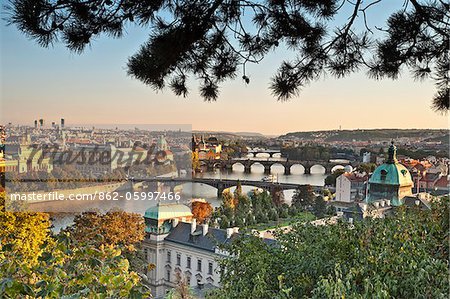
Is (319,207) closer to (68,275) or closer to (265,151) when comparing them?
(265,151)

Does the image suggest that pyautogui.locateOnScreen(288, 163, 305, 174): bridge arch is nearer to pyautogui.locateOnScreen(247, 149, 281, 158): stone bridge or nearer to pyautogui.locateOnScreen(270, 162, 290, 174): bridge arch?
pyautogui.locateOnScreen(270, 162, 290, 174): bridge arch

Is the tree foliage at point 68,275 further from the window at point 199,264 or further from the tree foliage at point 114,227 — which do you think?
the window at point 199,264

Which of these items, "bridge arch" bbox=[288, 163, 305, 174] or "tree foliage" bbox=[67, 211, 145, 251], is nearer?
"tree foliage" bbox=[67, 211, 145, 251]

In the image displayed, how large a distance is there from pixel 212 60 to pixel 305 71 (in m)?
0.43

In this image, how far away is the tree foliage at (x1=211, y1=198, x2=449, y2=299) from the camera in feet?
7.25

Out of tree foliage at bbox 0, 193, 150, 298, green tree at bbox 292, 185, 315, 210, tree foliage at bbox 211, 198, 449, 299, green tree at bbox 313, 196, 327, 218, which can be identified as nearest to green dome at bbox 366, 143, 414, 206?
green tree at bbox 313, 196, 327, 218

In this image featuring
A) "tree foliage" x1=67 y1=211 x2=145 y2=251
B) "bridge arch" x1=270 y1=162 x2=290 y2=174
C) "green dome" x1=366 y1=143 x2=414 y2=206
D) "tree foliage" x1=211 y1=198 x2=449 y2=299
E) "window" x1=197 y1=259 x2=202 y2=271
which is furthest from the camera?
"bridge arch" x1=270 y1=162 x2=290 y2=174

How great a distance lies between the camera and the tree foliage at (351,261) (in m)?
2.21

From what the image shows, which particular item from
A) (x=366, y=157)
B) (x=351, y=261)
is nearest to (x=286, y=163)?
(x=366, y=157)

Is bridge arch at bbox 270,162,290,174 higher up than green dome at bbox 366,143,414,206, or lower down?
lower down

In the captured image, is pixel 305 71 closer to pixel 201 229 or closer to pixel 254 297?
pixel 254 297

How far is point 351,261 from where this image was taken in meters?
2.61

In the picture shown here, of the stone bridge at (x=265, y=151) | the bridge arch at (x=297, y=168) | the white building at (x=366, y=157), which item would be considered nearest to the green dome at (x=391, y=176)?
the white building at (x=366, y=157)

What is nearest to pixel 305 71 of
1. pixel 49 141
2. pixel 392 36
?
pixel 392 36
